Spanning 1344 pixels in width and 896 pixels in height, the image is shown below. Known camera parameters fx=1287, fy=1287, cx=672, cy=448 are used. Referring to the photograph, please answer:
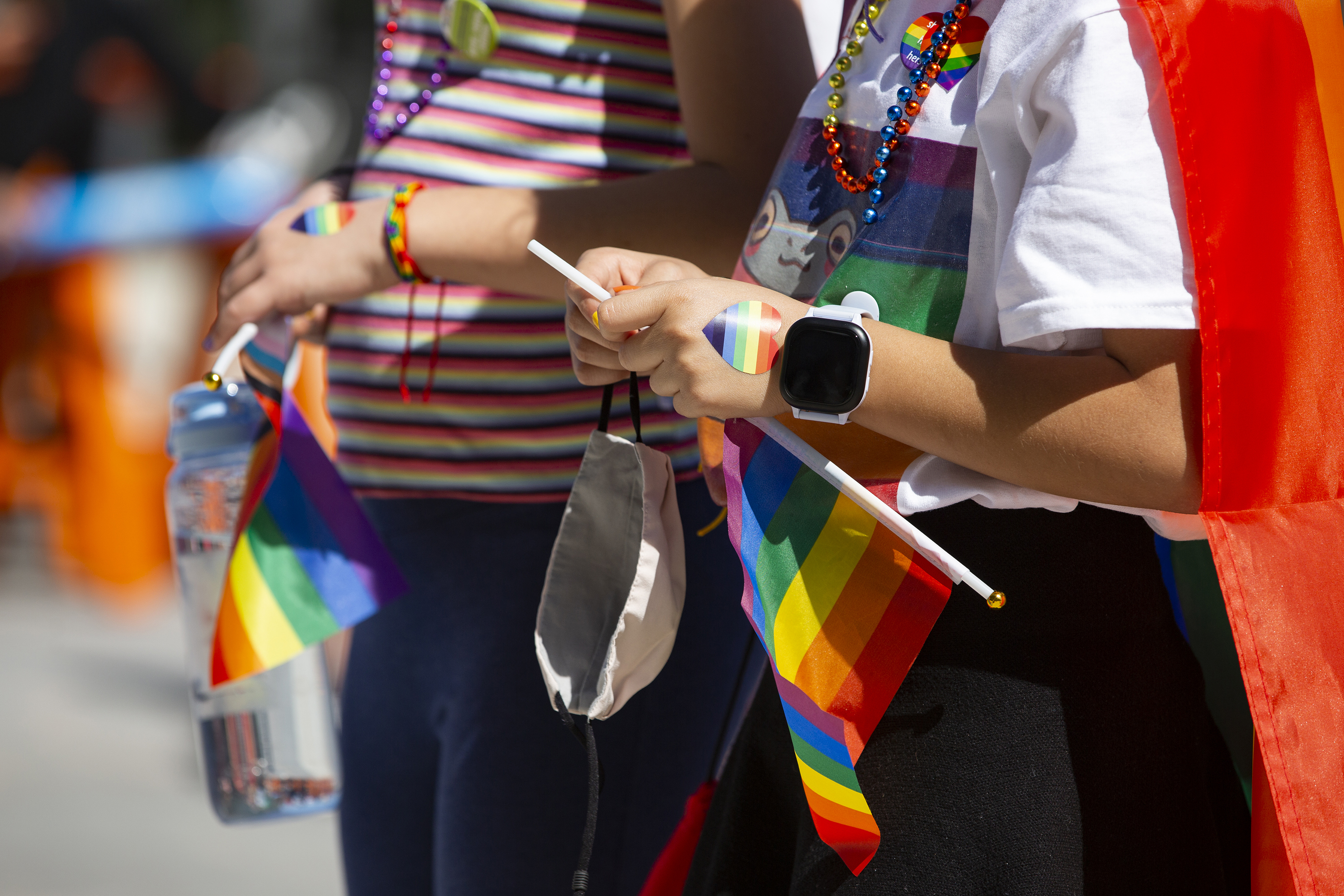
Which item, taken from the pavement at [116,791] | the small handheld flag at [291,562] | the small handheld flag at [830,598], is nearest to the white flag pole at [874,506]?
the small handheld flag at [830,598]

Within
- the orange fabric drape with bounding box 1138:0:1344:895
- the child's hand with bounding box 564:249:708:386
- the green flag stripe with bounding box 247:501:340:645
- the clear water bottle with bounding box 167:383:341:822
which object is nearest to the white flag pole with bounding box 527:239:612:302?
the child's hand with bounding box 564:249:708:386

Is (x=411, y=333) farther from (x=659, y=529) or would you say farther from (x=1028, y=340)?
(x=1028, y=340)

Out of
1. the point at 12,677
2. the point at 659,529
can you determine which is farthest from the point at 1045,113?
the point at 12,677

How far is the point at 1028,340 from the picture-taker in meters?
0.91

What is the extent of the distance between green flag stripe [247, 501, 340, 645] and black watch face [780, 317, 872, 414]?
26.6 inches

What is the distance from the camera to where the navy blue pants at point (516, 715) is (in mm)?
1420

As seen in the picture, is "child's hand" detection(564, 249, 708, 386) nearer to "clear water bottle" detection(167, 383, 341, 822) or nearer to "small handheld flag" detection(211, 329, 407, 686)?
"small handheld flag" detection(211, 329, 407, 686)

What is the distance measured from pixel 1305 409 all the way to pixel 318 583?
0.98m

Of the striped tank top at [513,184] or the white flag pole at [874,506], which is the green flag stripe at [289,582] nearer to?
the striped tank top at [513,184]

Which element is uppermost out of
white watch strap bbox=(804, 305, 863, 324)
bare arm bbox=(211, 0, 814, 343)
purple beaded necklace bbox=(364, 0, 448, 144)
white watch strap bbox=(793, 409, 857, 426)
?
purple beaded necklace bbox=(364, 0, 448, 144)

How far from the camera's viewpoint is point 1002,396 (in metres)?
0.90

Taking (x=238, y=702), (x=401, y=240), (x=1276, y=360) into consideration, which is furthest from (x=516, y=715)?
(x=1276, y=360)

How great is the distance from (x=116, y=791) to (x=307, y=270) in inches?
104

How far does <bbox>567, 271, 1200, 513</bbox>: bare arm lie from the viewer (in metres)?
0.87
